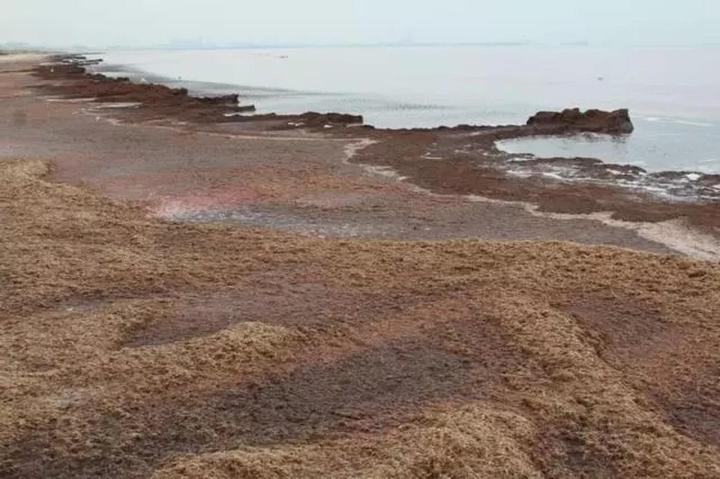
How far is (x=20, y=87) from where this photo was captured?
140ft

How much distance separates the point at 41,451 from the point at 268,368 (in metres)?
1.64

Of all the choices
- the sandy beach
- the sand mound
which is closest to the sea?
the sandy beach

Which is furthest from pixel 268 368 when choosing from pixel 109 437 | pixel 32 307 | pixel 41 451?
pixel 32 307

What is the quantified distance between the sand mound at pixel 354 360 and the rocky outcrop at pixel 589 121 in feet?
52.6

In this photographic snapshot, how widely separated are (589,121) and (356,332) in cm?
1970

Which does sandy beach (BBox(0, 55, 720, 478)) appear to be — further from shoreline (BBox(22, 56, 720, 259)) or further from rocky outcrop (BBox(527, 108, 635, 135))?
rocky outcrop (BBox(527, 108, 635, 135))

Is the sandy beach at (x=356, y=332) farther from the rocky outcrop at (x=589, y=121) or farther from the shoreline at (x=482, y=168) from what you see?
the rocky outcrop at (x=589, y=121)

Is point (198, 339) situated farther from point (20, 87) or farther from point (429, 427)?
point (20, 87)

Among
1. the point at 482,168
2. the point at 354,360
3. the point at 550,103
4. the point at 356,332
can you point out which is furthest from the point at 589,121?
the point at 354,360

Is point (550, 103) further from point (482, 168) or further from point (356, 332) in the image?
point (356, 332)

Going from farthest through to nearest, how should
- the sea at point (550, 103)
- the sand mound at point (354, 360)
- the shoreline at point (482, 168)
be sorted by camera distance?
the sea at point (550, 103) < the shoreline at point (482, 168) < the sand mound at point (354, 360)

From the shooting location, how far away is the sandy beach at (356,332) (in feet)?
14.2

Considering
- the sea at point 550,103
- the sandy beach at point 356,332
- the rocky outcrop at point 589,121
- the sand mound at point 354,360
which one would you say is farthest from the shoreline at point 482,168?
the sand mound at point 354,360

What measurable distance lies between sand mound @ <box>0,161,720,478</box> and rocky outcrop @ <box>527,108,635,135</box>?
52.6 feet
